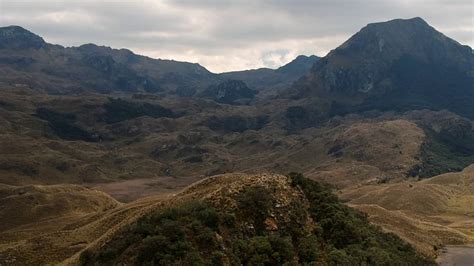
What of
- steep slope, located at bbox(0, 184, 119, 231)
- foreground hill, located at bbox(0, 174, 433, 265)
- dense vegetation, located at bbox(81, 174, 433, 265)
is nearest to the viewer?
dense vegetation, located at bbox(81, 174, 433, 265)

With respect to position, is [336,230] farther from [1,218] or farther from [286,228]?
[1,218]

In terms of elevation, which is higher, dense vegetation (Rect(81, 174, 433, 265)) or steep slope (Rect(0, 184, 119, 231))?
dense vegetation (Rect(81, 174, 433, 265))

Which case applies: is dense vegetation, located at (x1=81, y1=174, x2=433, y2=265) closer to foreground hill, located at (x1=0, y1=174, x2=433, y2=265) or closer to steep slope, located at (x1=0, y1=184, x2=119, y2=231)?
foreground hill, located at (x1=0, y1=174, x2=433, y2=265)

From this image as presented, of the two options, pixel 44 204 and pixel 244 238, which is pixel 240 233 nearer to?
pixel 244 238

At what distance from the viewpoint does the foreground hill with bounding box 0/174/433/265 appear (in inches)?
2685

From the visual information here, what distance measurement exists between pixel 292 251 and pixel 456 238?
106 m

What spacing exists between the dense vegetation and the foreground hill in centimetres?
12

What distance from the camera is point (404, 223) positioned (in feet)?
529

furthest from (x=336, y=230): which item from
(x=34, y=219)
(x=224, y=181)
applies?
(x=34, y=219)

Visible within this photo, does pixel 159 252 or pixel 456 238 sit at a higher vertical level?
pixel 159 252

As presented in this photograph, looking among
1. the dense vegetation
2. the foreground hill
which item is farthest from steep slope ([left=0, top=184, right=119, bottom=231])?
the dense vegetation

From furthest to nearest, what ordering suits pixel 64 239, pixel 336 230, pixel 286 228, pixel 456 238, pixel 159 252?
pixel 456 238
pixel 64 239
pixel 336 230
pixel 286 228
pixel 159 252

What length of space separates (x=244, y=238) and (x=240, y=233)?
894 millimetres

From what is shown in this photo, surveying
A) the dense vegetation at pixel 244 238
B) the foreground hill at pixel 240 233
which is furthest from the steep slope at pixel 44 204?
the dense vegetation at pixel 244 238
